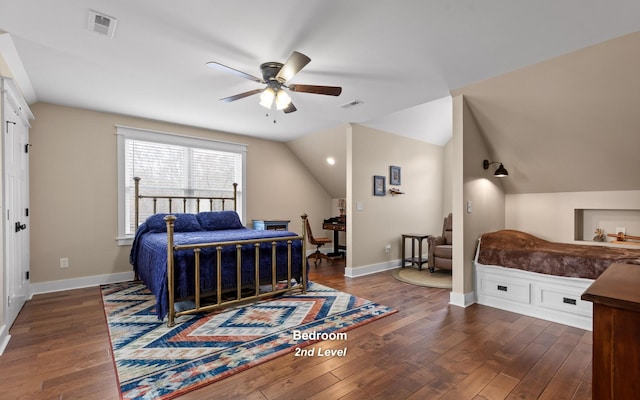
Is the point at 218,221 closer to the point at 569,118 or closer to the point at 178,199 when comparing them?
the point at 178,199

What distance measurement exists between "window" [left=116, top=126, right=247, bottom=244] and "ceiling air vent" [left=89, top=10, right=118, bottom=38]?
7.82ft

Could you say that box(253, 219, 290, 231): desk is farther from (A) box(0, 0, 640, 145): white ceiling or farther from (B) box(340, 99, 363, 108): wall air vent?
(B) box(340, 99, 363, 108): wall air vent

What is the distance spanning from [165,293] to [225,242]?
693 millimetres

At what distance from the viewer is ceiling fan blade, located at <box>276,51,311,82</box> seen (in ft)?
6.78

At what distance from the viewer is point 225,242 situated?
10.0 feet

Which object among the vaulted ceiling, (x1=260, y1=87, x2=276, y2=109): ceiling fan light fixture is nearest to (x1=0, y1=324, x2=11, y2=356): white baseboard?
(x1=260, y1=87, x2=276, y2=109): ceiling fan light fixture

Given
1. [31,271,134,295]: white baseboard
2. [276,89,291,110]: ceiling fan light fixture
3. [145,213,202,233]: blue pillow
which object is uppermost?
[276,89,291,110]: ceiling fan light fixture

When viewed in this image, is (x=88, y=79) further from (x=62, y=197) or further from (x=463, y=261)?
(x=463, y=261)

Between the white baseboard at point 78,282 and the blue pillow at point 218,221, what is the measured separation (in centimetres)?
124

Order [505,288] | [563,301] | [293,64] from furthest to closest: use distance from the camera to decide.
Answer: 1. [505,288]
2. [563,301]
3. [293,64]

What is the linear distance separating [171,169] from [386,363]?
4157mm

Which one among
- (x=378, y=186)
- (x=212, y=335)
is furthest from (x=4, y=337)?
(x=378, y=186)

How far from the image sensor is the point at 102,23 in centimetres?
207

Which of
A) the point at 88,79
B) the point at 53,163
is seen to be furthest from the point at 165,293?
the point at 53,163
